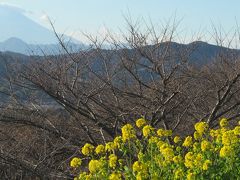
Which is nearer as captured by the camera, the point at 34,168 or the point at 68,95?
the point at 34,168

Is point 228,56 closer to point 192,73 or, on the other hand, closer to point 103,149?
point 192,73

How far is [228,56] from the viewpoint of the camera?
34.4 ft

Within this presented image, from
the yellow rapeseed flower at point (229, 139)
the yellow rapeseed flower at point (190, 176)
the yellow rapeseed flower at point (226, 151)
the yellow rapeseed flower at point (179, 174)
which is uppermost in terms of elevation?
the yellow rapeseed flower at point (229, 139)

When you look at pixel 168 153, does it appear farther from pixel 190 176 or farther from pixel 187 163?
pixel 190 176

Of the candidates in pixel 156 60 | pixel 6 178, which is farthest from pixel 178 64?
pixel 6 178

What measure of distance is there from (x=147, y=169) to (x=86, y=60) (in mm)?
4656

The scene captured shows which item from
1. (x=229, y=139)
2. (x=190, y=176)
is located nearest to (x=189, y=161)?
(x=190, y=176)

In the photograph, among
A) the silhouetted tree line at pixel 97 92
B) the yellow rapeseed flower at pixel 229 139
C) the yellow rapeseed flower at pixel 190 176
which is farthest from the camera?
the silhouetted tree line at pixel 97 92

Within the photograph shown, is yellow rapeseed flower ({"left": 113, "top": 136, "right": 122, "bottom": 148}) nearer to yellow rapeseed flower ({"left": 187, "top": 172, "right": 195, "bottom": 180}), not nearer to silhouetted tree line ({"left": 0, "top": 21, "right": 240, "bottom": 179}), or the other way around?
yellow rapeseed flower ({"left": 187, "top": 172, "right": 195, "bottom": 180})

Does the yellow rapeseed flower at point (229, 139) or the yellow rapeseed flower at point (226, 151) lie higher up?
the yellow rapeseed flower at point (229, 139)

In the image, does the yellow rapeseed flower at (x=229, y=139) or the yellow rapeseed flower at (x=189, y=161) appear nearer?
the yellow rapeseed flower at (x=189, y=161)

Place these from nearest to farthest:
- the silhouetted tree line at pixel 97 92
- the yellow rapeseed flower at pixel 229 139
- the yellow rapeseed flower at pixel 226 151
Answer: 1. the yellow rapeseed flower at pixel 226 151
2. the yellow rapeseed flower at pixel 229 139
3. the silhouetted tree line at pixel 97 92

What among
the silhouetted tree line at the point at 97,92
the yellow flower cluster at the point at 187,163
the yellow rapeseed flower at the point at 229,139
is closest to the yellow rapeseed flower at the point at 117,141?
the yellow flower cluster at the point at 187,163

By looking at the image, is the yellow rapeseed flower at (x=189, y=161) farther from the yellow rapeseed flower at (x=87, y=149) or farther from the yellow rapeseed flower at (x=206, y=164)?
the yellow rapeseed flower at (x=87, y=149)
